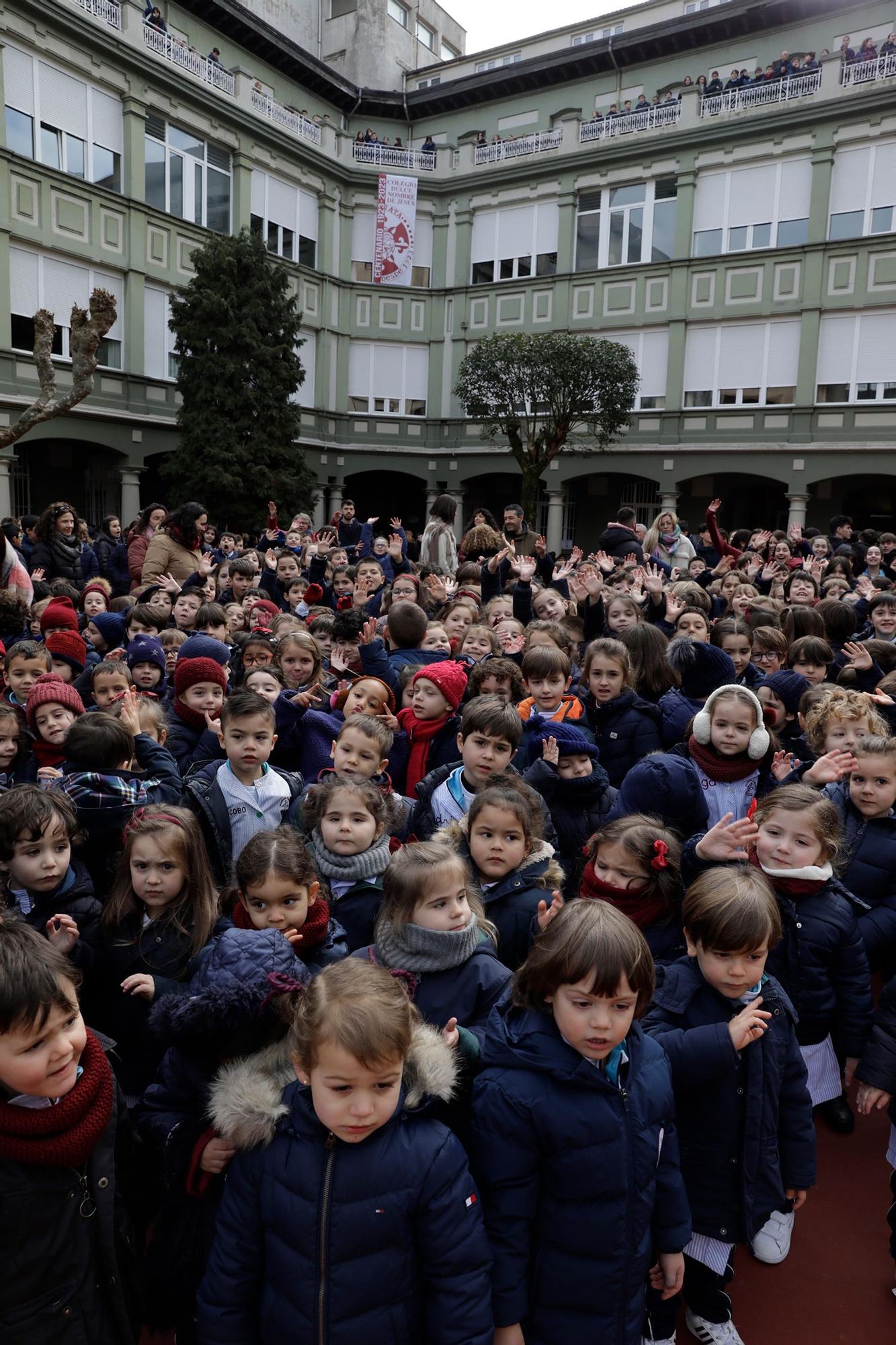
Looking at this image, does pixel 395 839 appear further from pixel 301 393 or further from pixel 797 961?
pixel 301 393

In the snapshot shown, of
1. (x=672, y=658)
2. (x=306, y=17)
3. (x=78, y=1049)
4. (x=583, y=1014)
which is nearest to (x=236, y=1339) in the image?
(x=78, y=1049)

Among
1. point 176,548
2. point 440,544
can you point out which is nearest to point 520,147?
point 440,544

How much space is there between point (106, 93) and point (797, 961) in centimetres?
2261

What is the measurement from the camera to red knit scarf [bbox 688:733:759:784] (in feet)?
12.6

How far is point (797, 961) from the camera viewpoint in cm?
304

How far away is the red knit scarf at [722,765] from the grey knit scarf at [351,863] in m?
1.56

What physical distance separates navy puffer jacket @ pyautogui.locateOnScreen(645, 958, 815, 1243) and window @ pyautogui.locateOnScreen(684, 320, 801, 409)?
21544 mm

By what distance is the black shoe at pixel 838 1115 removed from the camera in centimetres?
360

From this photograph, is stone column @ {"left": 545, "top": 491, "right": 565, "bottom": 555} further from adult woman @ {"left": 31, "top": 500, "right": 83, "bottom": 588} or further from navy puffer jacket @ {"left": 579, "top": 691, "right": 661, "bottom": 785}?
navy puffer jacket @ {"left": 579, "top": 691, "right": 661, "bottom": 785}

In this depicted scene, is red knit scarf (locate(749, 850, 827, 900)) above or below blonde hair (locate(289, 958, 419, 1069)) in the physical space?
below

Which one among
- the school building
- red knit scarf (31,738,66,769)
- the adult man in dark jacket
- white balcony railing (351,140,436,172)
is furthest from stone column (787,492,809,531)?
red knit scarf (31,738,66,769)

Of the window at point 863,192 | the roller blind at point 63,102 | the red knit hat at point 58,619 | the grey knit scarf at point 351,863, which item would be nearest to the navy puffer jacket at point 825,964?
the grey knit scarf at point 351,863

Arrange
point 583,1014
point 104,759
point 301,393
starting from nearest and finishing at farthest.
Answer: point 583,1014 → point 104,759 → point 301,393

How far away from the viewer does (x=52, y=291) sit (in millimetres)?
18578
